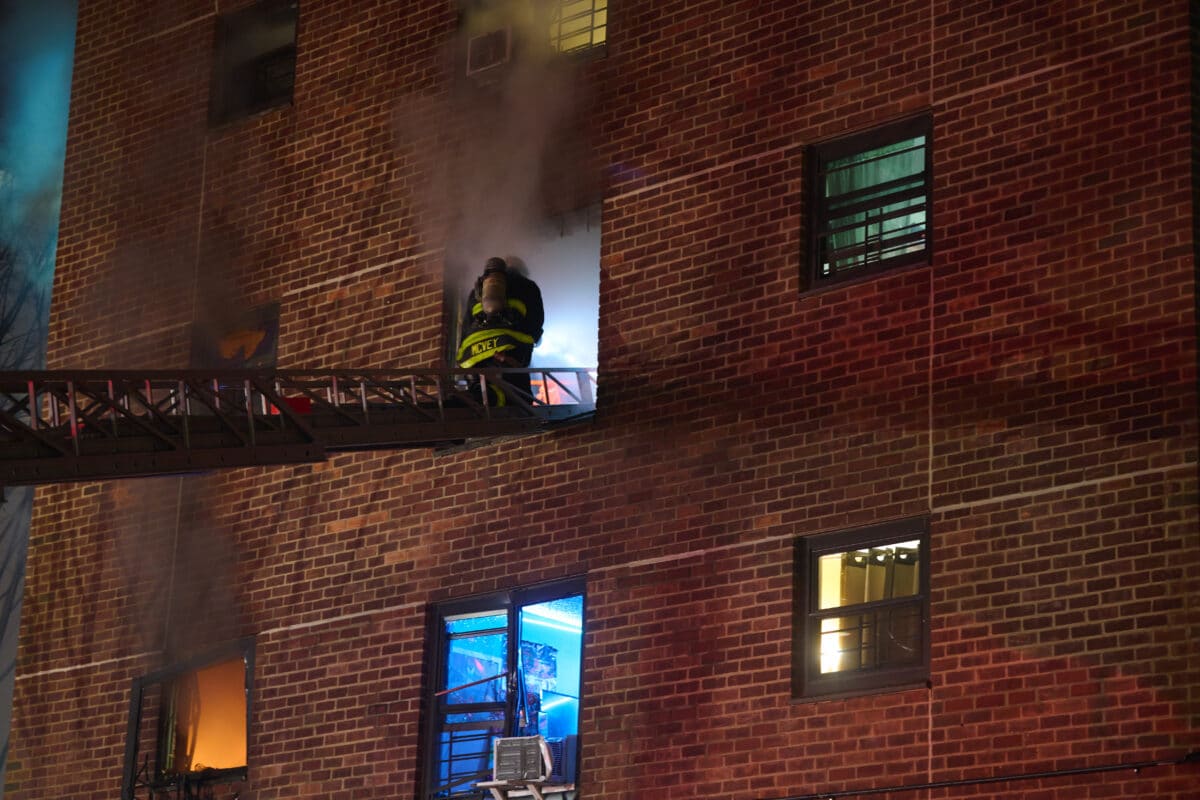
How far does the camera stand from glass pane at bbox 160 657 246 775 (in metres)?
15.5

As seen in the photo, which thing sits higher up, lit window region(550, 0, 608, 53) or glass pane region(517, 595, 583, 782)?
lit window region(550, 0, 608, 53)

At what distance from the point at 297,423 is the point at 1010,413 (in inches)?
173

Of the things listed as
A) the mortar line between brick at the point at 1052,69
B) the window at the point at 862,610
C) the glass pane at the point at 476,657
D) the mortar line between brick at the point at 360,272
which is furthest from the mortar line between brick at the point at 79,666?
the mortar line between brick at the point at 1052,69

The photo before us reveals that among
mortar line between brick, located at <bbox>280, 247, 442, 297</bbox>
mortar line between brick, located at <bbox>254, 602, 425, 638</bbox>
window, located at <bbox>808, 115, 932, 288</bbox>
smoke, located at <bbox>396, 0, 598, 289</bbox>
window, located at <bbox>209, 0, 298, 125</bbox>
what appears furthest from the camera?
window, located at <bbox>209, 0, 298, 125</bbox>

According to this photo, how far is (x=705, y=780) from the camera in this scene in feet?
40.4

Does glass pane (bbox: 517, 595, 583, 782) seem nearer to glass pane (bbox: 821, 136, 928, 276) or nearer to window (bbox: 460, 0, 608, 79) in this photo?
glass pane (bbox: 821, 136, 928, 276)

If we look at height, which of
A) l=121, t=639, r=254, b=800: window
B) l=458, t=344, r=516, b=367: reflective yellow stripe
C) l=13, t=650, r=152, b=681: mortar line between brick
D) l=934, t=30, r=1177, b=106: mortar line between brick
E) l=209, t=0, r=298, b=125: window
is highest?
l=209, t=0, r=298, b=125: window

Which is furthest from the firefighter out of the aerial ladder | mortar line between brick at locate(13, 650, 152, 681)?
mortar line between brick at locate(13, 650, 152, 681)

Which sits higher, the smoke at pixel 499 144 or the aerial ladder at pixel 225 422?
the smoke at pixel 499 144

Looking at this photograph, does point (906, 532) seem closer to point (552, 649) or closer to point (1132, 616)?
point (1132, 616)

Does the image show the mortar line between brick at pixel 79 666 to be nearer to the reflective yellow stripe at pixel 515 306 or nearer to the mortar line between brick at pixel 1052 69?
the reflective yellow stripe at pixel 515 306

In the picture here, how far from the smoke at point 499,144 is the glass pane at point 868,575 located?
375 cm

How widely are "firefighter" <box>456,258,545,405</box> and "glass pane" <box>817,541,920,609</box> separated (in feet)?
9.53

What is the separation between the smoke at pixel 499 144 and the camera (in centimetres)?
1485
